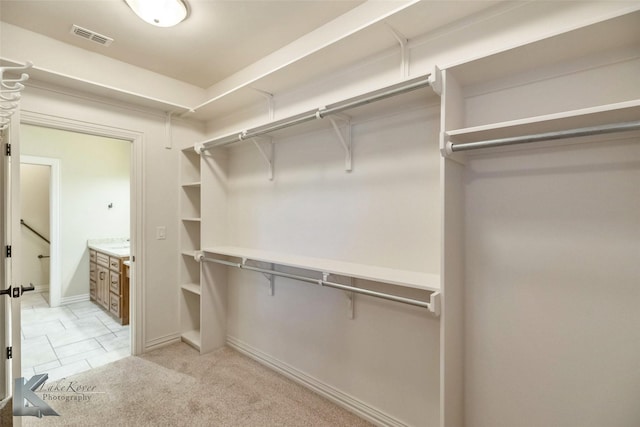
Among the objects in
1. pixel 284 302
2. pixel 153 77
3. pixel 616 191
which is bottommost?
pixel 284 302

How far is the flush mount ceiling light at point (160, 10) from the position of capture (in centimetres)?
177

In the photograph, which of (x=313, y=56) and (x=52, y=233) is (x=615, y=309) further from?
(x=52, y=233)

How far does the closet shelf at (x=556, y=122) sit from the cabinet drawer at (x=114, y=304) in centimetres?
421

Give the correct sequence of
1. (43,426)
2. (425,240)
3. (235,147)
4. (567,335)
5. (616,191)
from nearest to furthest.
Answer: (616,191) → (567,335) → (425,240) → (43,426) → (235,147)

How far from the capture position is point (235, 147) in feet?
9.59

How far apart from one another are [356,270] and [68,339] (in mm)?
3475

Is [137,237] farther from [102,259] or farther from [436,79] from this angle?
[436,79]

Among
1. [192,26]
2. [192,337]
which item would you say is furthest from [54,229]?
[192,26]

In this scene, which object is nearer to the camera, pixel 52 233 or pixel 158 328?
pixel 158 328

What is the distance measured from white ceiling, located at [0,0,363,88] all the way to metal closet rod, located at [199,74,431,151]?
0.75 meters

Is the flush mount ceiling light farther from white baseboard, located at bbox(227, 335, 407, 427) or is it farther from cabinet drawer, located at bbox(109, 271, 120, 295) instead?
cabinet drawer, located at bbox(109, 271, 120, 295)

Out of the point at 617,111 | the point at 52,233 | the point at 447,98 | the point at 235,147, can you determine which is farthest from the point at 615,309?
the point at 52,233

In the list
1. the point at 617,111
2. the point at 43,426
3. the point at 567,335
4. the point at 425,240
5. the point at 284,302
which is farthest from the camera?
the point at 284,302

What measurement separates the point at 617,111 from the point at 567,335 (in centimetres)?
97
